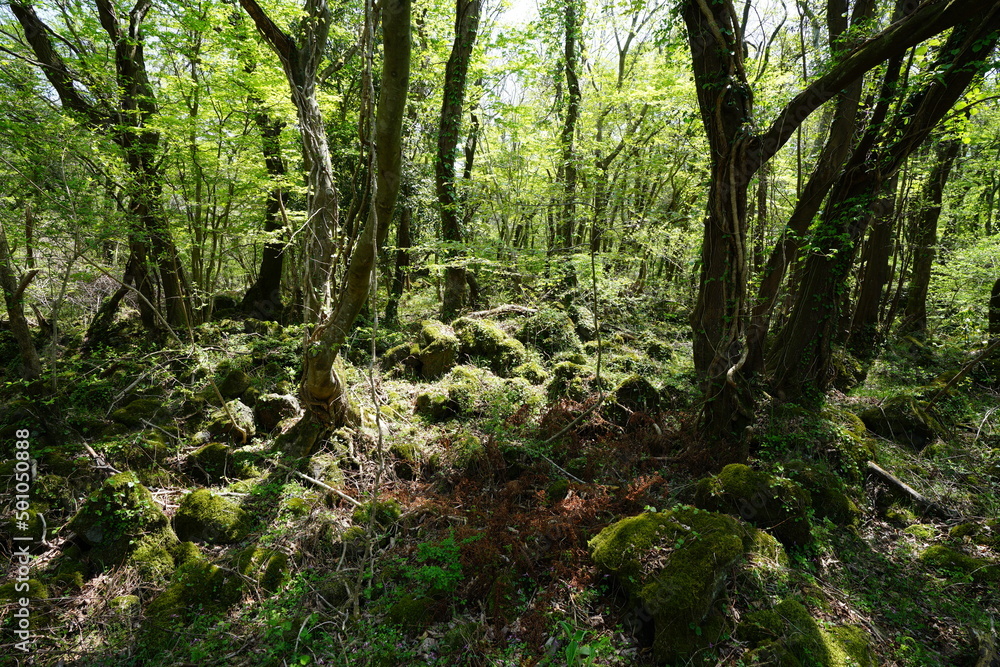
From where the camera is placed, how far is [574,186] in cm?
892

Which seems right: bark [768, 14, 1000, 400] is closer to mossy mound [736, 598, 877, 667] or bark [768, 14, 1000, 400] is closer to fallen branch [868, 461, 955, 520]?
fallen branch [868, 461, 955, 520]

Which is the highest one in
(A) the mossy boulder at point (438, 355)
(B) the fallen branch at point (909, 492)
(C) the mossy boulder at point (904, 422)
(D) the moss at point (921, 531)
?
(A) the mossy boulder at point (438, 355)

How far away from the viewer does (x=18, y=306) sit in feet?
16.2

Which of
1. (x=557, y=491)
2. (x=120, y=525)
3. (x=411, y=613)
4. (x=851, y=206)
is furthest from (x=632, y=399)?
(x=120, y=525)

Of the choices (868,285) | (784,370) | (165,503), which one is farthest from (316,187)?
(868,285)

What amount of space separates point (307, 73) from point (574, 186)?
18.4 ft

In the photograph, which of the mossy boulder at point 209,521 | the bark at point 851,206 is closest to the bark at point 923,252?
the bark at point 851,206

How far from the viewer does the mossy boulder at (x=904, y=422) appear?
550cm

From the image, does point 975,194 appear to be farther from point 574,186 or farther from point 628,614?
point 628,614

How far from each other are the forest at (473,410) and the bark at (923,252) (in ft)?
2.22

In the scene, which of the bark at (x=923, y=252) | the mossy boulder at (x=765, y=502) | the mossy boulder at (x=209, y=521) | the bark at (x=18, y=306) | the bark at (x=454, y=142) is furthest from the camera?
the bark at (x=923, y=252)

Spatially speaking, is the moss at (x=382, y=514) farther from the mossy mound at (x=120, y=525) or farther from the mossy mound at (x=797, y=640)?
the mossy mound at (x=797, y=640)

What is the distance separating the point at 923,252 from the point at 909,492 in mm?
8377

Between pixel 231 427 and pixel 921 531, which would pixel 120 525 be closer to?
pixel 231 427
